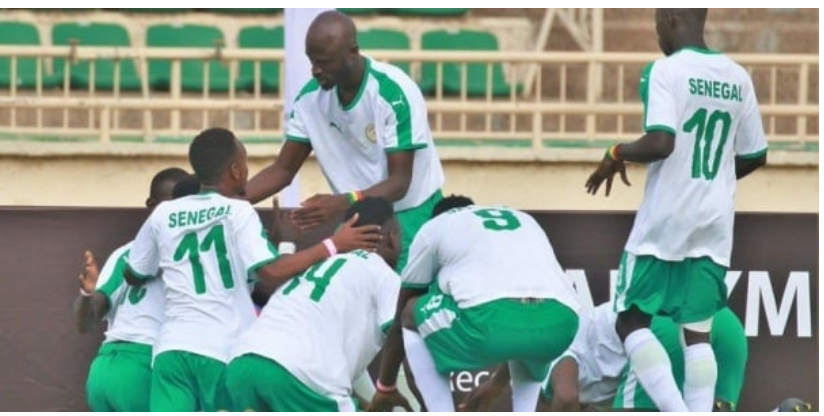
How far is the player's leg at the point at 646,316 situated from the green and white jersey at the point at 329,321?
1369mm

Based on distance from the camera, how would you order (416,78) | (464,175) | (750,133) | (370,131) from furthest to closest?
(416,78), (464,175), (370,131), (750,133)

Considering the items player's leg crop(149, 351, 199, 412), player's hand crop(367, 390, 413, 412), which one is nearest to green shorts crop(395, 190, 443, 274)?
player's hand crop(367, 390, 413, 412)

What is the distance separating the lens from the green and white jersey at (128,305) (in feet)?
34.1

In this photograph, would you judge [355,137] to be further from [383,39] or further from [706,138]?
[383,39]

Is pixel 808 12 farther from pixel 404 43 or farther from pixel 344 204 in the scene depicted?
pixel 344 204

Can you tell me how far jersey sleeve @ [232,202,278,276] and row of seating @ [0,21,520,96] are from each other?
11.5 meters

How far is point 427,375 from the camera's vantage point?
10.6 m

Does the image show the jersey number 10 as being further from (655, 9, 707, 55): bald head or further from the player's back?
the player's back

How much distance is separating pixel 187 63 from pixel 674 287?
11868 mm

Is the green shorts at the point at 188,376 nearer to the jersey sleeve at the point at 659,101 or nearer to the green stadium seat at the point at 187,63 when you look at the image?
the jersey sleeve at the point at 659,101

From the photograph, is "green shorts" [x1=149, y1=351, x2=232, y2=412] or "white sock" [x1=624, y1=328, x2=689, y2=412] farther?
"white sock" [x1=624, y1=328, x2=689, y2=412]

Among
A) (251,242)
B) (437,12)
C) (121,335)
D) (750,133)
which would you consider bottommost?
(121,335)

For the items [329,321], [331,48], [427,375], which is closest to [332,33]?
[331,48]

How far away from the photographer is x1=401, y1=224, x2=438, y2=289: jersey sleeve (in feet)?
34.3
